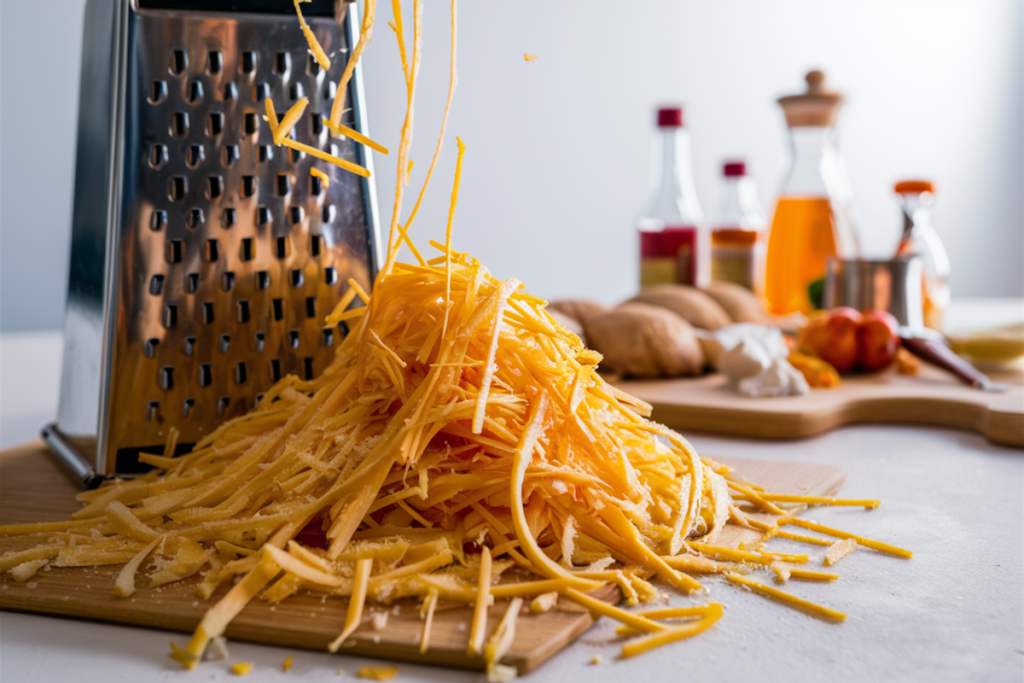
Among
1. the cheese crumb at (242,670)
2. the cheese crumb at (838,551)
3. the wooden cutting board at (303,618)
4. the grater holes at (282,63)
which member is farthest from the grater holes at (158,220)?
the cheese crumb at (838,551)

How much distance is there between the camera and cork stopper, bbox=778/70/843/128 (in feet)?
7.25

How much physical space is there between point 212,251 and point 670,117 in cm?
166

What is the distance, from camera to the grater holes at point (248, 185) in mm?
978

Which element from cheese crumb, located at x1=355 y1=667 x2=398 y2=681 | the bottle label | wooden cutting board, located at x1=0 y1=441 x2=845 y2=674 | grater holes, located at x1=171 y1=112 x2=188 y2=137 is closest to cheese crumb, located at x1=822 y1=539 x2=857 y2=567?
wooden cutting board, located at x1=0 y1=441 x2=845 y2=674

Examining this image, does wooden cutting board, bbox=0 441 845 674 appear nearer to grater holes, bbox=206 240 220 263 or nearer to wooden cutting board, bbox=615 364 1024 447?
grater holes, bbox=206 240 220 263

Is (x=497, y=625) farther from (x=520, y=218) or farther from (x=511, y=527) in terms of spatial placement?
(x=520, y=218)

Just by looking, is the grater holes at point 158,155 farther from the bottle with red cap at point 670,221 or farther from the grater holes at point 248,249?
the bottle with red cap at point 670,221

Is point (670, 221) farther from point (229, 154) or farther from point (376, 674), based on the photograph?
point (376, 674)

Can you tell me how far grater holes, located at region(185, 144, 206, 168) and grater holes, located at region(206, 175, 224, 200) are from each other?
21 millimetres

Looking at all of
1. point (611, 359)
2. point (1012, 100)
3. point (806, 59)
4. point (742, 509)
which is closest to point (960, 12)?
point (1012, 100)

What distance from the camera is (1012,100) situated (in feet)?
15.5

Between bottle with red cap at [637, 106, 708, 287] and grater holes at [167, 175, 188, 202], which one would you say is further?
bottle with red cap at [637, 106, 708, 287]

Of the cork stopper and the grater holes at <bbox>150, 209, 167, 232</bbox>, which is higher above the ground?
the cork stopper

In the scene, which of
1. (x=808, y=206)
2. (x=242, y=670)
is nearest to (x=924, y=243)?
(x=808, y=206)
